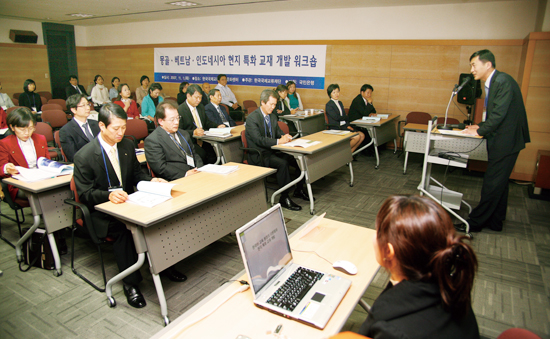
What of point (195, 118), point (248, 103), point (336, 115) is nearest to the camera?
point (195, 118)

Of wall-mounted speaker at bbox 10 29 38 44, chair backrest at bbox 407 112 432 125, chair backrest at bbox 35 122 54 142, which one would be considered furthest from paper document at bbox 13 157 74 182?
wall-mounted speaker at bbox 10 29 38 44

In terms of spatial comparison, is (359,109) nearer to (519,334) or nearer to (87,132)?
(87,132)

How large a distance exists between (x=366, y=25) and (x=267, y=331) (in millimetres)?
7014

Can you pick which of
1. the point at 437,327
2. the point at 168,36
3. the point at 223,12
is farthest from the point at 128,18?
the point at 437,327

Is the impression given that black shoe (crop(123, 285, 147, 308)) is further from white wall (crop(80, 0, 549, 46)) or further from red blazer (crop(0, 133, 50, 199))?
white wall (crop(80, 0, 549, 46))

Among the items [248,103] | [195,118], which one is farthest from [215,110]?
[248,103]

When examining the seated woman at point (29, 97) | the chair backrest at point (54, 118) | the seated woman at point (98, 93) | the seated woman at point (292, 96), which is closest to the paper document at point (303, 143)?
the seated woman at point (292, 96)

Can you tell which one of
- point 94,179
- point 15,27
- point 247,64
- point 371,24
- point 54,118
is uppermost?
point 15,27

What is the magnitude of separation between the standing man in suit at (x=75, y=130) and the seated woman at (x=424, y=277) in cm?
357

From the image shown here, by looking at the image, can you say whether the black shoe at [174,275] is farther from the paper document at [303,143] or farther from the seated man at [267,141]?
the paper document at [303,143]

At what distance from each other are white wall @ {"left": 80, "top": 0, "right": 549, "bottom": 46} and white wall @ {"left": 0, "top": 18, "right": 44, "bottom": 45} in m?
3.29

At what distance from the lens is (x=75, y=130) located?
354 centimetres

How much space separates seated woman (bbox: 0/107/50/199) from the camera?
2924mm

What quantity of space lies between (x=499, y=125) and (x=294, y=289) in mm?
2917
